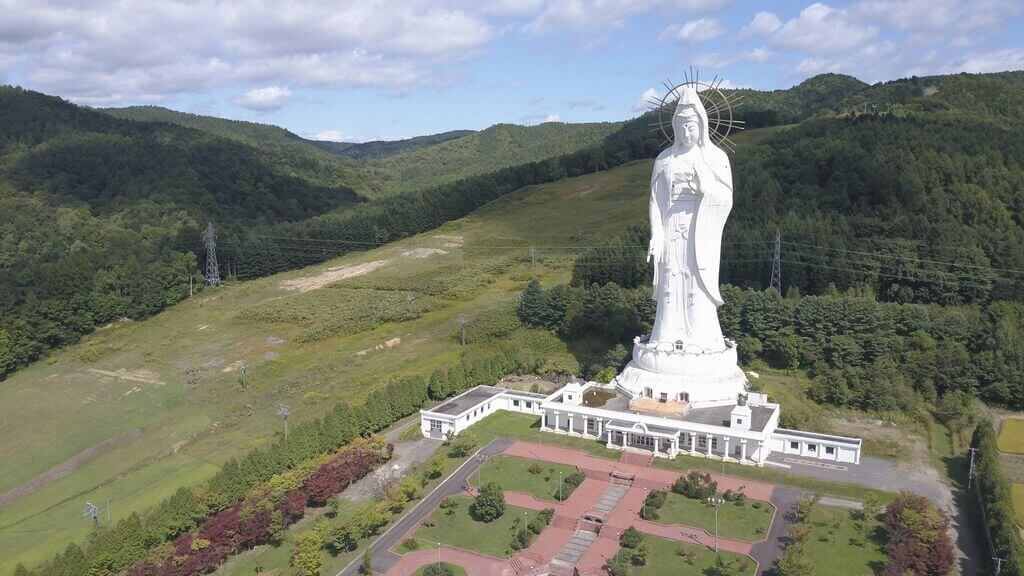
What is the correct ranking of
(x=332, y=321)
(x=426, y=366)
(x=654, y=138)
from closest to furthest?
(x=426, y=366) → (x=332, y=321) → (x=654, y=138)

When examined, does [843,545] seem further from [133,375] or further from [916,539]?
[133,375]

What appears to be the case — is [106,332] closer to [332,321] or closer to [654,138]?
[332,321]

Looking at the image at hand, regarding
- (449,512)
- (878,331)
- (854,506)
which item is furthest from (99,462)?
(878,331)

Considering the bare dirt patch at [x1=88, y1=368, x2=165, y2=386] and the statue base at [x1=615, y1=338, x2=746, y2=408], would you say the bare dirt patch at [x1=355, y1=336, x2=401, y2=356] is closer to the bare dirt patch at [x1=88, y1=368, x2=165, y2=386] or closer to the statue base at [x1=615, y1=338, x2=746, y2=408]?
the bare dirt patch at [x1=88, y1=368, x2=165, y2=386]

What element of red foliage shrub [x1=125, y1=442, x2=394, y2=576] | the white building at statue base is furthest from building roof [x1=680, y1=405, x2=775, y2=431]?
red foliage shrub [x1=125, y1=442, x2=394, y2=576]

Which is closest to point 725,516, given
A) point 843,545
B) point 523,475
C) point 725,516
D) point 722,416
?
point 725,516

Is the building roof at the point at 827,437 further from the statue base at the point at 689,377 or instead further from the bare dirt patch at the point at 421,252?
the bare dirt patch at the point at 421,252
